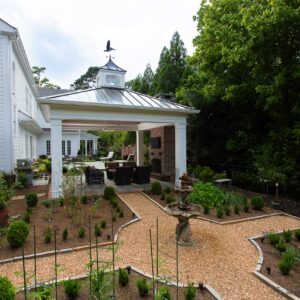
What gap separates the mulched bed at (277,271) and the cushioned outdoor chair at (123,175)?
7414 mm

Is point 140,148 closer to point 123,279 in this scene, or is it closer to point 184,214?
point 184,214

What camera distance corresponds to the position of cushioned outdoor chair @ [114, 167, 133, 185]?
39.3 feet

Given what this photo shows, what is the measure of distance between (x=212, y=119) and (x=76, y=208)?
8.85 metres

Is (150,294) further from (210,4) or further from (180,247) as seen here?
(210,4)

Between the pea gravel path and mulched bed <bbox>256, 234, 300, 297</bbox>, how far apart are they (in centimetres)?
23

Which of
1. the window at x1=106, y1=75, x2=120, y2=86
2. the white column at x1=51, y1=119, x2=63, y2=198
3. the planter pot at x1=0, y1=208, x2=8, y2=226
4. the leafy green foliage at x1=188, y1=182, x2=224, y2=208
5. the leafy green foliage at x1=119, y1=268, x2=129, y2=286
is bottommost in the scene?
the leafy green foliage at x1=119, y1=268, x2=129, y2=286

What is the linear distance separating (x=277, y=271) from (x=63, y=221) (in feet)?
17.2

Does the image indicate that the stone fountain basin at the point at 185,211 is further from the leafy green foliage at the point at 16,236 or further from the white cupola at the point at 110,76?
the white cupola at the point at 110,76

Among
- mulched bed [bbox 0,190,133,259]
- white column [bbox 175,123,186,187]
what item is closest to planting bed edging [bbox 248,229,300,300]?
mulched bed [bbox 0,190,133,259]

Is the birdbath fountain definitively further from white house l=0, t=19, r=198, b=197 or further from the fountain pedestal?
white house l=0, t=19, r=198, b=197

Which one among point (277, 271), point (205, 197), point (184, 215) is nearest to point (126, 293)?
point (184, 215)

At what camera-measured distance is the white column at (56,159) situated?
9320 mm

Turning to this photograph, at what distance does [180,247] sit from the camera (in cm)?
552

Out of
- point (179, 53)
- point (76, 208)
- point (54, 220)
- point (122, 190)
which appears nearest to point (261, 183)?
point (122, 190)
